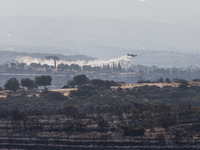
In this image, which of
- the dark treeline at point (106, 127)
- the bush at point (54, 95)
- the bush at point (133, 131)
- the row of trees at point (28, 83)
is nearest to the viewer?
the dark treeline at point (106, 127)

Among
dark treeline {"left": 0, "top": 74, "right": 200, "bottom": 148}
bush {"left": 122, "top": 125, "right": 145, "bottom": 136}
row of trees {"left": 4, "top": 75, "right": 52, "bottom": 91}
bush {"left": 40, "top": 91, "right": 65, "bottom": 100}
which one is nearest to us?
dark treeline {"left": 0, "top": 74, "right": 200, "bottom": 148}

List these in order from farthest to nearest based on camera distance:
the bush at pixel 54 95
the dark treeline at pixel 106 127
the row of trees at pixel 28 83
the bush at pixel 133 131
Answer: the row of trees at pixel 28 83
the bush at pixel 54 95
the bush at pixel 133 131
the dark treeline at pixel 106 127

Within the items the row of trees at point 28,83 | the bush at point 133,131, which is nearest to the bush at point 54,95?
the row of trees at point 28,83

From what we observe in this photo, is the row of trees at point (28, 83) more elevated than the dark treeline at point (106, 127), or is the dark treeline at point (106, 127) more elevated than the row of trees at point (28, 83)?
the row of trees at point (28, 83)

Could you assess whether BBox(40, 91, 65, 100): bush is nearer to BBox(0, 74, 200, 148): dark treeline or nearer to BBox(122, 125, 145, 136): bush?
BBox(0, 74, 200, 148): dark treeline

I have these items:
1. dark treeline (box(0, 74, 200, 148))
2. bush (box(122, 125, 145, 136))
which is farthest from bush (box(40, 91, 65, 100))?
bush (box(122, 125, 145, 136))

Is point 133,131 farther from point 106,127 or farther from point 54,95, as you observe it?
point 54,95

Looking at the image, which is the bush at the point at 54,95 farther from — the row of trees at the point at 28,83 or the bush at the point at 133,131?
the bush at the point at 133,131

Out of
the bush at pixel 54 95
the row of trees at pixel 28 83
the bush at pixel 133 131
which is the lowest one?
the bush at pixel 133 131

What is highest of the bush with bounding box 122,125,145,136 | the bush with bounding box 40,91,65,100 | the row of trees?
the row of trees

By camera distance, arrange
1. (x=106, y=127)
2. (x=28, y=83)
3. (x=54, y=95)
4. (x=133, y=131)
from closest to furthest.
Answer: (x=133, y=131)
(x=106, y=127)
(x=54, y=95)
(x=28, y=83)

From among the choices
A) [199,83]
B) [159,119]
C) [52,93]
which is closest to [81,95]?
[52,93]

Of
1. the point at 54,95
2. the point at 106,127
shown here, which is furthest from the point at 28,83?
the point at 106,127

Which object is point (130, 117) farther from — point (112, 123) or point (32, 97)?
point (32, 97)
